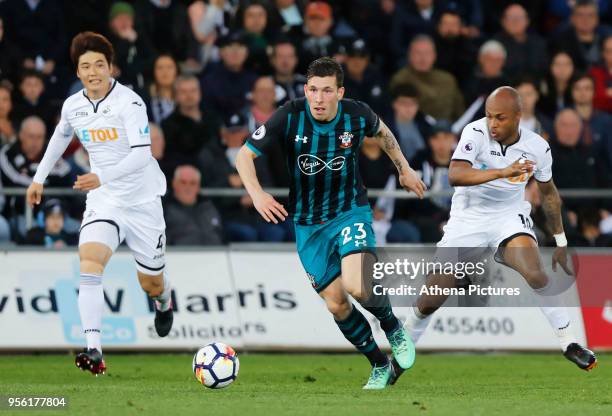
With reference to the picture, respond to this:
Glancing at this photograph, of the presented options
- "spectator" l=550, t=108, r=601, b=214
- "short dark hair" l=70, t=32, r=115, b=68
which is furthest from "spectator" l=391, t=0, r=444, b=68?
"short dark hair" l=70, t=32, r=115, b=68

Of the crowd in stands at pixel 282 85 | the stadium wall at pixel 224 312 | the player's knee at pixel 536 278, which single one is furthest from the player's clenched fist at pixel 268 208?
the crowd in stands at pixel 282 85

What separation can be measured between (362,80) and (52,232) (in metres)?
4.78

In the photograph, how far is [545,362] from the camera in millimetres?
14320

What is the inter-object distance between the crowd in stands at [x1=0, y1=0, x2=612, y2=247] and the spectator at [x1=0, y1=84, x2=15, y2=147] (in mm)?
17

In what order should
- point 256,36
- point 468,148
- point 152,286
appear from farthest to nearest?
point 256,36 → point 152,286 → point 468,148

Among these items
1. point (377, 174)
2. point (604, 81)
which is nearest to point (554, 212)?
point (377, 174)

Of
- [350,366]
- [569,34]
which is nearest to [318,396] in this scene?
[350,366]

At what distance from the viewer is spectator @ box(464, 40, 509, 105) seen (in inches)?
714

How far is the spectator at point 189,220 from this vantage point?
1554cm

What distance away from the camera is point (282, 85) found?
1741 centimetres

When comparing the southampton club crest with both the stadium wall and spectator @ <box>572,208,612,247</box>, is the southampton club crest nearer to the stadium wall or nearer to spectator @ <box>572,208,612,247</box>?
the stadium wall

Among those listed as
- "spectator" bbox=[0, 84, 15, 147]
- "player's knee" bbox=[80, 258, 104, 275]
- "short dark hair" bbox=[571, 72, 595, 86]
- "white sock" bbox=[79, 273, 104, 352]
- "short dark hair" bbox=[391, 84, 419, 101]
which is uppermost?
"spectator" bbox=[0, 84, 15, 147]

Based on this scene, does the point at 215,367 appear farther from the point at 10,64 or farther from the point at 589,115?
the point at 589,115

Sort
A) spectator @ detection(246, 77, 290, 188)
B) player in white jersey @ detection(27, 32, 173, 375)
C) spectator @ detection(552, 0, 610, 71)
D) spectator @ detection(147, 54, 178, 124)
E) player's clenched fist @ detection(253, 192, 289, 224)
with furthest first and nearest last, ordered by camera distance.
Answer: spectator @ detection(552, 0, 610, 71)
spectator @ detection(147, 54, 178, 124)
spectator @ detection(246, 77, 290, 188)
player in white jersey @ detection(27, 32, 173, 375)
player's clenched fist @ detection(253, 192, 289, 224)
